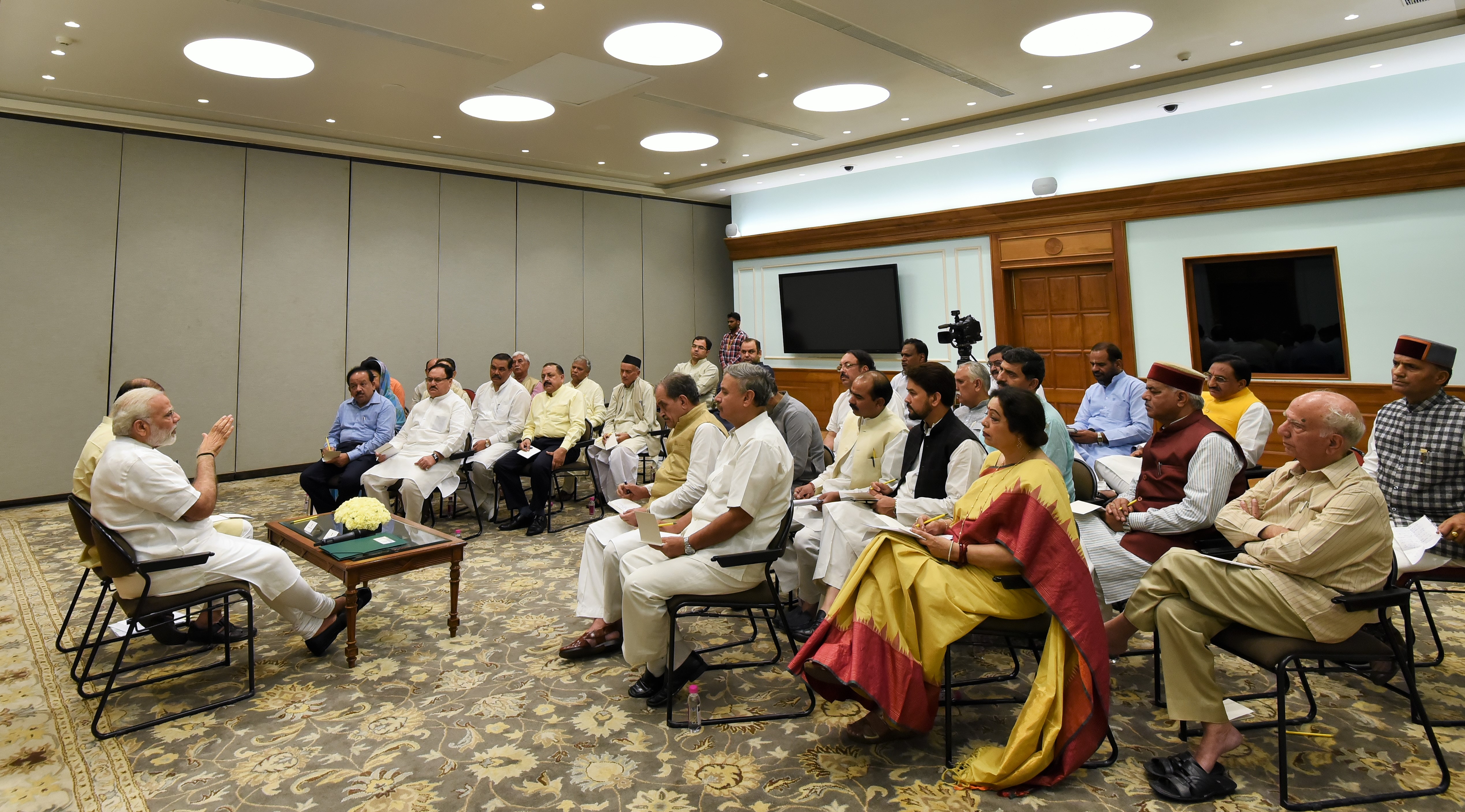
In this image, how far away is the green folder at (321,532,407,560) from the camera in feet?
11.7

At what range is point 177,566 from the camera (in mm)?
3010

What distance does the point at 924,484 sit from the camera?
11.2ft

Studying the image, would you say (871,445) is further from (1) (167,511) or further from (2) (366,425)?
(2) (366,425)

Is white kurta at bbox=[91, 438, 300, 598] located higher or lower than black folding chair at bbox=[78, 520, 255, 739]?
higher

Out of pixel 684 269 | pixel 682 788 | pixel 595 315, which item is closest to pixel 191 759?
pixel 682 788

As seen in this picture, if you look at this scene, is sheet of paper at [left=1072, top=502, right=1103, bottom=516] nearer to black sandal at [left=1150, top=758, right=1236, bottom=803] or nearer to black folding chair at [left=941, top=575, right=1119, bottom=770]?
black folding chair at [left=941, top=575, right=1119, bottom=770]

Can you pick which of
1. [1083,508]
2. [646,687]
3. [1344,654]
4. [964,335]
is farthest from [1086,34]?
[646,687]

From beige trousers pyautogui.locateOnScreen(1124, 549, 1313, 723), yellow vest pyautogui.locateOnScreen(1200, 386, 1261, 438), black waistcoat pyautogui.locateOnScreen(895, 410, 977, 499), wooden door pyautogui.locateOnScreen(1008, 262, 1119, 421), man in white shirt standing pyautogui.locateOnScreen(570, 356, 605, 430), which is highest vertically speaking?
wooden door pyautogui.locateOnScreen(1008, 262, 1119, 421)

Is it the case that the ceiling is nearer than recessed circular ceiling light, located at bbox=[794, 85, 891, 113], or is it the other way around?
the ceiling

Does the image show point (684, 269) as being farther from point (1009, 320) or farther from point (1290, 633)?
point (1290, 633)

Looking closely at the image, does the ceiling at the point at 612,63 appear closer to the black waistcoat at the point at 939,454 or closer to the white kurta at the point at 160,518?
the black waistcoat at the point at 939,454

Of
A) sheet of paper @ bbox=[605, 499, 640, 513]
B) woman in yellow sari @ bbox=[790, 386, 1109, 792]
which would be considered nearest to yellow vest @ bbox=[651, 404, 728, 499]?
sheet of paper @ bbox=[605, 499, 640, 513]

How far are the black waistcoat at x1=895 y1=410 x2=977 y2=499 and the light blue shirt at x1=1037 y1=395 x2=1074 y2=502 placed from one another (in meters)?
0.36

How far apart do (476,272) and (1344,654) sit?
31.3 feet
